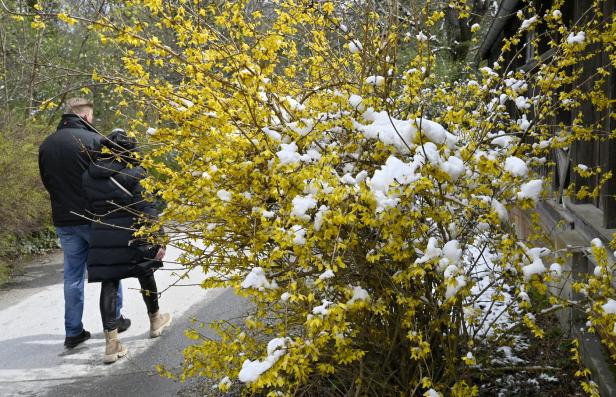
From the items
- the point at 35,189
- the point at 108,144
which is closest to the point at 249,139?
the point at 108,144

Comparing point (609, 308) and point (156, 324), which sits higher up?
point (609, 308)

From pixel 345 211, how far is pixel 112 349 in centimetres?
319

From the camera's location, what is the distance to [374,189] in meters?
2.80

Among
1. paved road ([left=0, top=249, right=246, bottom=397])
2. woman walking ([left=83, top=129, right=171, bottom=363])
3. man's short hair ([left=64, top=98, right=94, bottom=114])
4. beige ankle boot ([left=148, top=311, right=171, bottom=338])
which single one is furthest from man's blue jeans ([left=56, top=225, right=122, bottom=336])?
man's short hair ([left=64, top=98, right=94, bottom=114])

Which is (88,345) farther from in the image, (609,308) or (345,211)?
(609,308)

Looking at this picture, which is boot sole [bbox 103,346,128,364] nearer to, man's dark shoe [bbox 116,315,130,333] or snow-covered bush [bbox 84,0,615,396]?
man's dark shoe [bbox 116,315,130,333]

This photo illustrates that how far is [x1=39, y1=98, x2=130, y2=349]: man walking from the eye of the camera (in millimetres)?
5680

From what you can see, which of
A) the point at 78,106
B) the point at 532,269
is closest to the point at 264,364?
the point at 532,269

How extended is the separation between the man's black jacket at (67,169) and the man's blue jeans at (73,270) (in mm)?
93

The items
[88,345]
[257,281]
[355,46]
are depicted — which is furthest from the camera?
[88,345]

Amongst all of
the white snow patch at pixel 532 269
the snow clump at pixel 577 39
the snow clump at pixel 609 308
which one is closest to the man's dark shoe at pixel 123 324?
the white snow patch at pixel 532 269

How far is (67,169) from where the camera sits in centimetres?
571

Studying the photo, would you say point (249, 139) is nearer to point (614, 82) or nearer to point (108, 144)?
point (108, 144)

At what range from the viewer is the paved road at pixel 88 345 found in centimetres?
492
